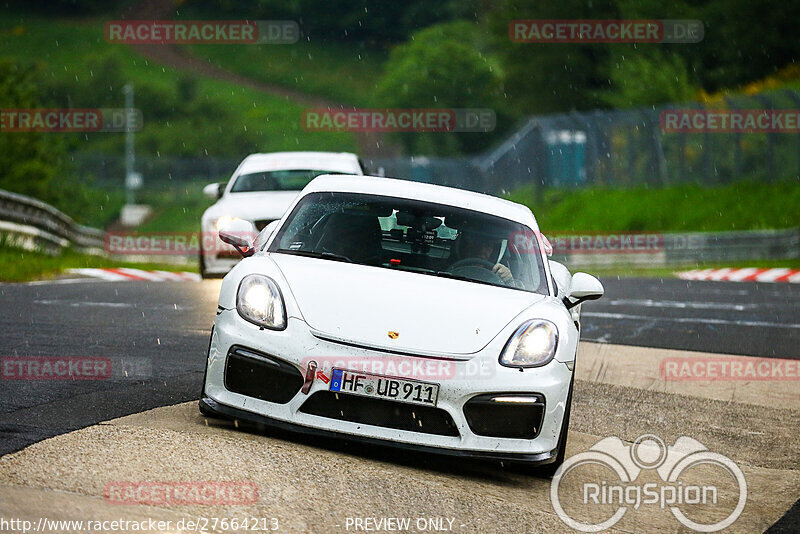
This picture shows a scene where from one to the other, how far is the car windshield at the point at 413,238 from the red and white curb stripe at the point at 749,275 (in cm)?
1504

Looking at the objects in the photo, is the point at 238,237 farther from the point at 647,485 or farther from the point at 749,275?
the point at 749,275

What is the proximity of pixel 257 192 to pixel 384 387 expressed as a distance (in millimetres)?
9388

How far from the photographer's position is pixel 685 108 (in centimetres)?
3125

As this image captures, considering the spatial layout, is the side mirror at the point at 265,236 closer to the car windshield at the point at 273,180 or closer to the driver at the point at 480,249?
the driver at the point at 480,249

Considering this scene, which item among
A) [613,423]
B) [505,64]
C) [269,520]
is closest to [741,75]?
[505,64]

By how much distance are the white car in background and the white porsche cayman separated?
7.42m

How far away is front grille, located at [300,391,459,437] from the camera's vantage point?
19.5ft

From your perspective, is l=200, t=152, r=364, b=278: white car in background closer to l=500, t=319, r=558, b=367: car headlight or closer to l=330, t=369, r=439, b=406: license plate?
l=500, t=319, r=558, b=367: car headlight

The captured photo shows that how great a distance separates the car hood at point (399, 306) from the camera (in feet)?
19.8

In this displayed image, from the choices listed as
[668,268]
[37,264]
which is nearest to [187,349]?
[37,264]

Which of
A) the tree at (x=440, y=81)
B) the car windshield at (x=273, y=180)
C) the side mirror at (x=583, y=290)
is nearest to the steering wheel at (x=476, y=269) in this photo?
the side mirror at (x=583, y=290)

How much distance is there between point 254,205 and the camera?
14367mm

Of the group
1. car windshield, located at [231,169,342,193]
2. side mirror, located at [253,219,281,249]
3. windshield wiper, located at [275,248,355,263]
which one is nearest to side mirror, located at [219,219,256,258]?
side mirror, located at [253,219,281,249]

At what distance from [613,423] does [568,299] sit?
116 cm
